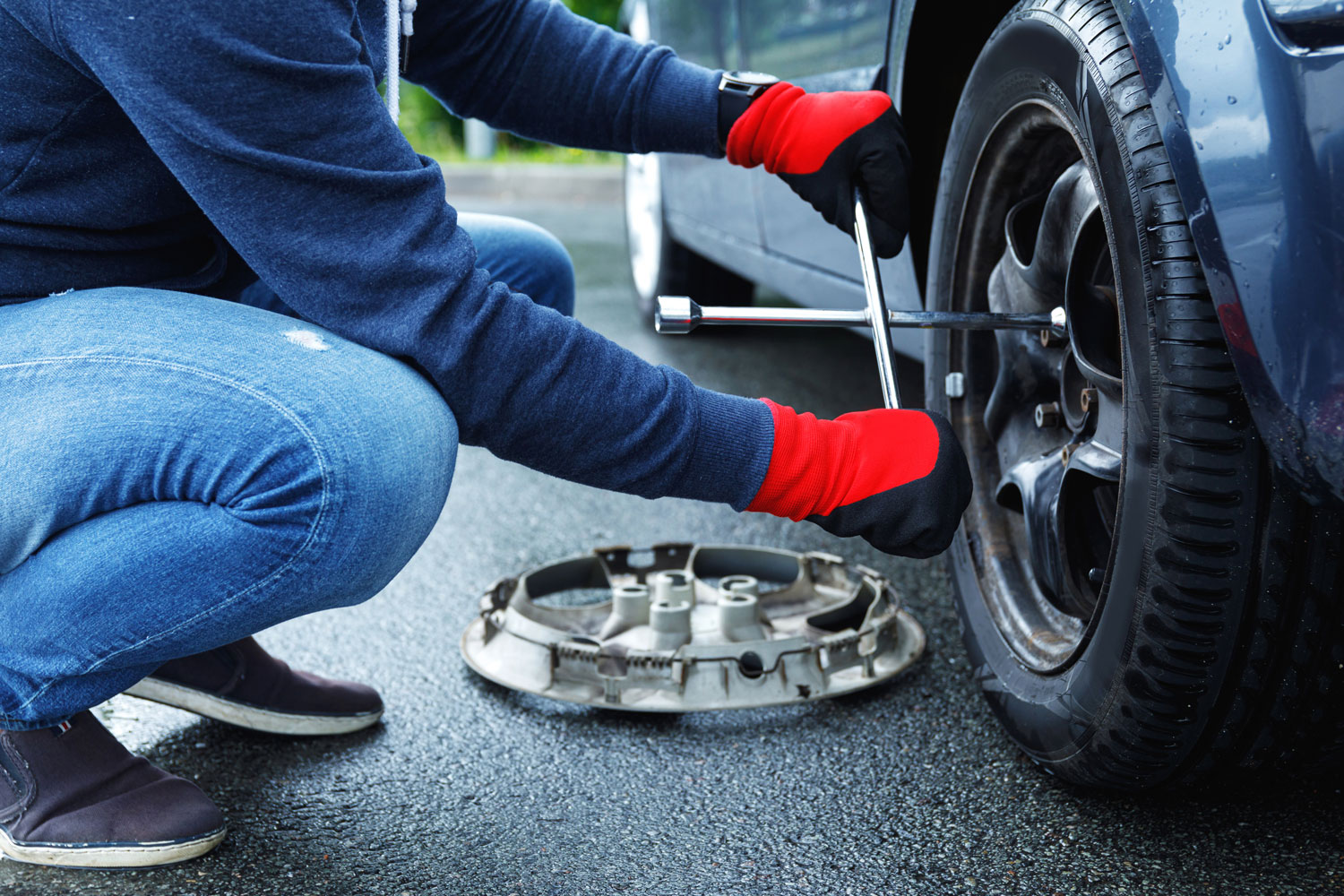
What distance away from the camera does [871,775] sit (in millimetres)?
1314

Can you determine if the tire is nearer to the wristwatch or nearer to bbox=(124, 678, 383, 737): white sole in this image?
the wristwatch

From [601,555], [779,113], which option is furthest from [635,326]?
[779,113]

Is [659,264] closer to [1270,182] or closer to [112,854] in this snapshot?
[112,854]

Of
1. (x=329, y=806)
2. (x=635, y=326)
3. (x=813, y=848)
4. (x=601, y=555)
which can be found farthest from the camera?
(x=635, y=326)

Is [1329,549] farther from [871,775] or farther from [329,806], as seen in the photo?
[329,806]

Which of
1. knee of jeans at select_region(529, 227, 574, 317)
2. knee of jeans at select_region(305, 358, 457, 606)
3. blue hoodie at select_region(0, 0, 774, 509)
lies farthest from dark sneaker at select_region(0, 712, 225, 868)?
knee of jeans at select_region(529, 227, 574, 317)

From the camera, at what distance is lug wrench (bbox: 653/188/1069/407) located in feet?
4.11

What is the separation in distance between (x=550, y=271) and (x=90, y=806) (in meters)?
0.87

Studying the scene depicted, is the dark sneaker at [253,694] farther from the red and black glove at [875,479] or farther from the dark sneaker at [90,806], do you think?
the red and black glove at [875,479]

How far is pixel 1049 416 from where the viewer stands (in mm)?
1347

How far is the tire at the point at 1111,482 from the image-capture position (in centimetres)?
93

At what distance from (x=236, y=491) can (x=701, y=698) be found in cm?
64

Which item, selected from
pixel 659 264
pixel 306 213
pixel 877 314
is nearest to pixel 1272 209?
pixel 877 314

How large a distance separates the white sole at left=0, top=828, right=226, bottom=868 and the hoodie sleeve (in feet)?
3.14
